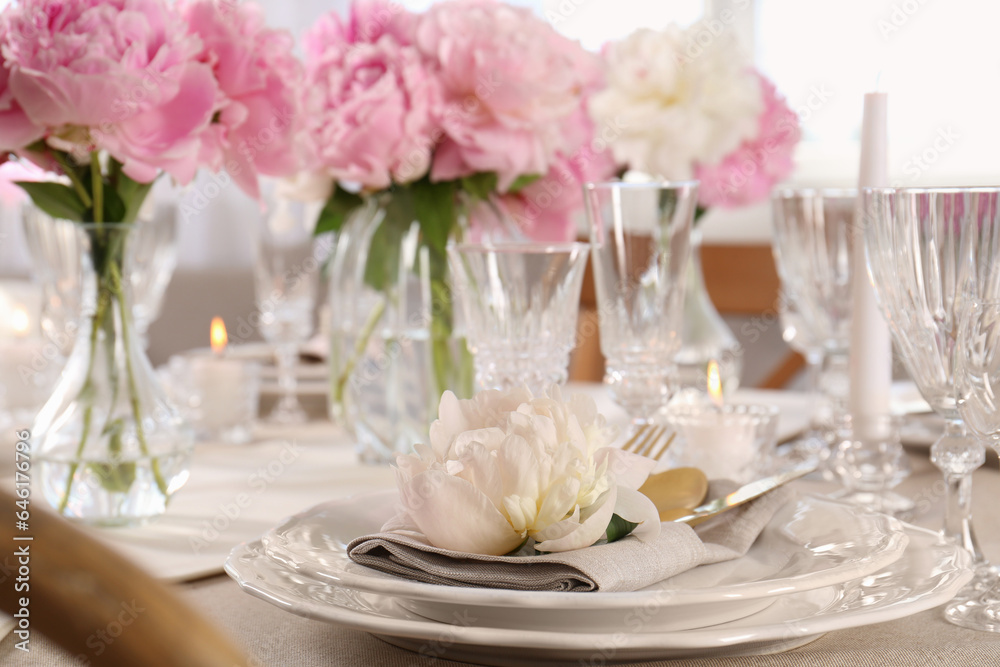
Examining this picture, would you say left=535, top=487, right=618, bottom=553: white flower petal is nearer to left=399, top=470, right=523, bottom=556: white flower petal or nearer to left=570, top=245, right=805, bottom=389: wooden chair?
left=399, top=470, right=523, bottom=556: white flower petal

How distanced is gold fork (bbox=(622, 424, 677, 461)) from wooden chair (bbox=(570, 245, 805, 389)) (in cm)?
146

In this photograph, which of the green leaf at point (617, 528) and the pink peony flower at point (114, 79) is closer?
the green leaf at point (617, 528)

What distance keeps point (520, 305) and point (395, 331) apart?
0.28m

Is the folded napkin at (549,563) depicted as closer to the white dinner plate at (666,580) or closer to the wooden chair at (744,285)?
the white dinner plate at (666,580)

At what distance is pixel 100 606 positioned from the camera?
0.21 meters

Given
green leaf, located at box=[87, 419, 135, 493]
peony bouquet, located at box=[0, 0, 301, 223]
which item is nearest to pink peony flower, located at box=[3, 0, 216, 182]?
peony bouquet, located at box=[0, 0, 301, 223]

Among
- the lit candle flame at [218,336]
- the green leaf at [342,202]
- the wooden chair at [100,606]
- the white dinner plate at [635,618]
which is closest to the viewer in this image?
the wooden chair at [100,606]

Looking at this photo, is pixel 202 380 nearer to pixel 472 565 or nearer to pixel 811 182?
pixel 472 565

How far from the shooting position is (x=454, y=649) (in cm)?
43

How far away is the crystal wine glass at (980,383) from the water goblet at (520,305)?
24 centimetres

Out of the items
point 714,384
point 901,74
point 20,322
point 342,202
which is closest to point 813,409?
point 714,384

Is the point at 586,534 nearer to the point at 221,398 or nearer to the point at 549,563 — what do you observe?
the point at 549,563

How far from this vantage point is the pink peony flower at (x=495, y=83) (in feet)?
2.93

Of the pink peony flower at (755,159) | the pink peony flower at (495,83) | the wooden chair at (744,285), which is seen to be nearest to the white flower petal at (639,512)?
the pink peony flower at (495,83)
